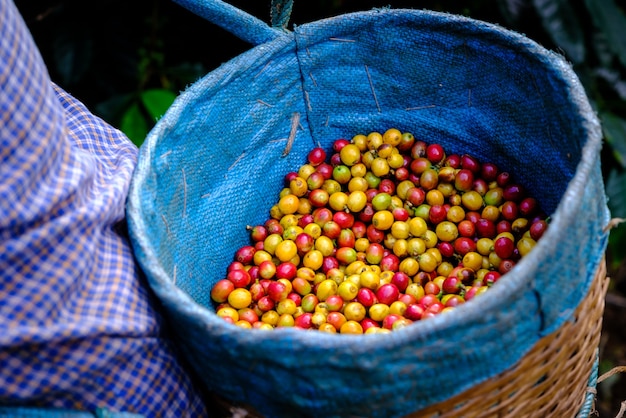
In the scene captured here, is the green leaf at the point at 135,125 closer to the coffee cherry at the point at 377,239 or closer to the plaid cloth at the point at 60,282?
the coffee cherry at the point at 377,239

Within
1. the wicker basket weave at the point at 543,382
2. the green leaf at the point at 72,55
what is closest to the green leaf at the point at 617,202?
the wicker basket weave at the point at 543,382

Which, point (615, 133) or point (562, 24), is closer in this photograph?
point (562, 24)

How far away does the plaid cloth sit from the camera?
1099 millimetres

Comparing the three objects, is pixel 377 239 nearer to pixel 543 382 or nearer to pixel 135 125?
pixel 543 382

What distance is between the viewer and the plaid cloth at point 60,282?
110 cm

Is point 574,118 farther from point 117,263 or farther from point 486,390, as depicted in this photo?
point 117,263

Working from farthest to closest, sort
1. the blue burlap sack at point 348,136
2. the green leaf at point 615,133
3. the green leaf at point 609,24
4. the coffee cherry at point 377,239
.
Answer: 1. the green leaf at point 615,133
2. the green leaf at point 609,24
3. the coffee cherry at point 377,239
4. the blue burlap sack at point 348,136

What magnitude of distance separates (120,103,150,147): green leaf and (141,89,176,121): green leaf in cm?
4

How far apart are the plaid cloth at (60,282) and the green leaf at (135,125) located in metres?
1.09

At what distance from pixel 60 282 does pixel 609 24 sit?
6.47 ft

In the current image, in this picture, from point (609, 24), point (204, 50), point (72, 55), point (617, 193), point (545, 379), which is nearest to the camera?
point (545, 379)

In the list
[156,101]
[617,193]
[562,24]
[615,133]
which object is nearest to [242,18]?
[156,101]

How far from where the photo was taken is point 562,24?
2160mm

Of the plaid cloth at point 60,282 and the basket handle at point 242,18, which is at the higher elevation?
the basket handle at point 242,18
